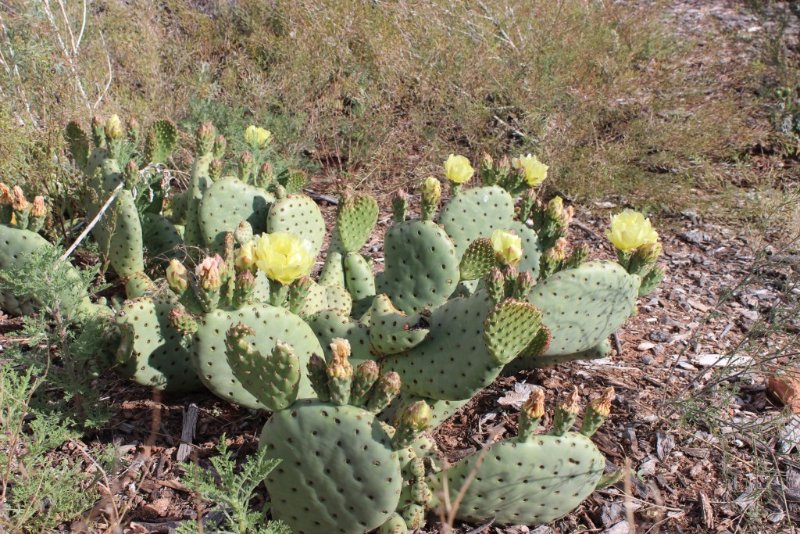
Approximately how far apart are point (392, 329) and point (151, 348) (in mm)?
840

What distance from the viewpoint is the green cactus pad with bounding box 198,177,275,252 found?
274 cm

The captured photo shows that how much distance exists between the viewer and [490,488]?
6.02 feet

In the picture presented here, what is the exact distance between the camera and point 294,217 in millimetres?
2695

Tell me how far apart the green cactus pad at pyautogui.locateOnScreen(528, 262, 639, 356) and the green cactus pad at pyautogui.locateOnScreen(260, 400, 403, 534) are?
81 cm

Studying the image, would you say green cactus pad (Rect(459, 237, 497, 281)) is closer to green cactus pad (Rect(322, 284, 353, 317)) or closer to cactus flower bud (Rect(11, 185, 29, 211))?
green cactus pad (Rect(322, 284, 353, 317))

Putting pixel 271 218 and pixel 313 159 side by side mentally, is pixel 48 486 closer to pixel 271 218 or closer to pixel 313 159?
pixel 271 218

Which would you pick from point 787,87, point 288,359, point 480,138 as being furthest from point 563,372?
point 787,87

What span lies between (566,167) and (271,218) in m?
2.43

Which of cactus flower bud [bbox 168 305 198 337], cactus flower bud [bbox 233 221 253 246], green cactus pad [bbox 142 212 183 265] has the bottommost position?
green cactus pad [bbox 142 212 183 265]

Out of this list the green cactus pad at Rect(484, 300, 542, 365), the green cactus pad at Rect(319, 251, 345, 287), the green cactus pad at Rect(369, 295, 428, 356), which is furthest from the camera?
the green cactus pad at Rect(319, 251, 345, 287)

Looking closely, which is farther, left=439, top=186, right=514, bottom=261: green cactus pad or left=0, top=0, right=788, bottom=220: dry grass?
left=0, top=0, right=788, bottom=220: dry grass

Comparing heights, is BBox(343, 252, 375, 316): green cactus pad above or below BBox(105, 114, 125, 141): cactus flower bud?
below

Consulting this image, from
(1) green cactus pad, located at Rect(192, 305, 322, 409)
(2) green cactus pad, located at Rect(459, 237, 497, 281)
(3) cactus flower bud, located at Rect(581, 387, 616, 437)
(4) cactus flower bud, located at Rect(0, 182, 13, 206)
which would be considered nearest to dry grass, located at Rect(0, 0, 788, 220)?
(4) cactus flower bud, located at Rect(0, 182, 13, 206)

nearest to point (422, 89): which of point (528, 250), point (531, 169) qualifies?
point (531, 169)
